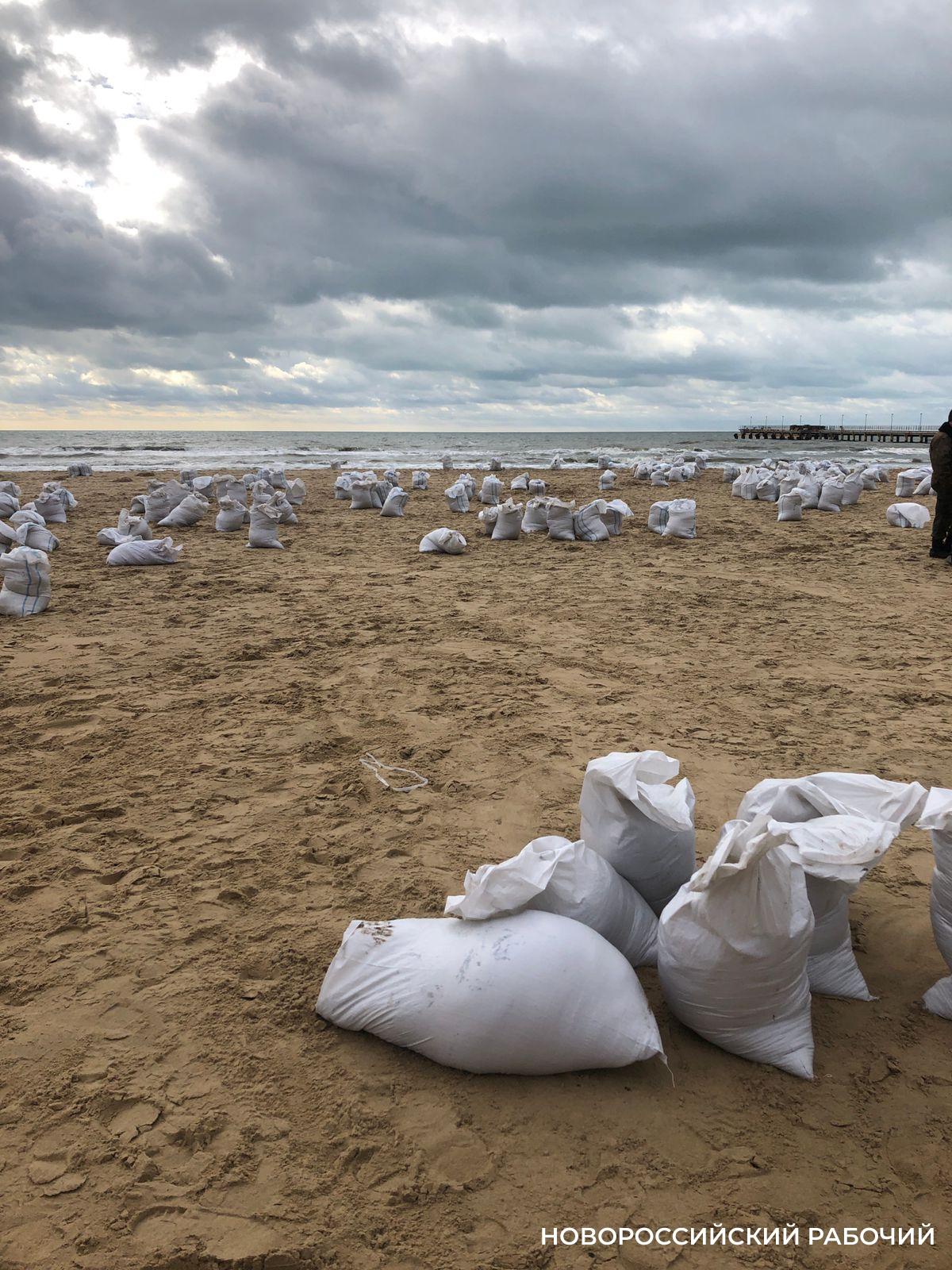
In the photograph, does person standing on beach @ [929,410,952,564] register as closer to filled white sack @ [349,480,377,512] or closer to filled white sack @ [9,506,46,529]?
filled white sack @ [349,480,377,512]

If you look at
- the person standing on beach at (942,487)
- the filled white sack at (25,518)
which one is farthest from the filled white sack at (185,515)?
the person standing on beach at (942,487)

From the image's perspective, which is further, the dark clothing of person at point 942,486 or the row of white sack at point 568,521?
the row of white sack at point 568,521

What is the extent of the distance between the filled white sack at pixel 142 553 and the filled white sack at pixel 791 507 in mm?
8397

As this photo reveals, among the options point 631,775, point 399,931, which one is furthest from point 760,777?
point 399,931

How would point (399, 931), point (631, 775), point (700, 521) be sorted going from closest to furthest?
point (399, 931) < point (631, 775) < point (700, 521)

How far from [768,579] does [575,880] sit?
594 cm

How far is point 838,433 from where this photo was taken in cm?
5297

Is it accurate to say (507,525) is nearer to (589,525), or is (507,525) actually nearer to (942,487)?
(589,525)

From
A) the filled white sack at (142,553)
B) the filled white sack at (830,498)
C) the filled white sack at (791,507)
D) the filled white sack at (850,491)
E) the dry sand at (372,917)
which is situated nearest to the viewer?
the dry sand at (372,917)

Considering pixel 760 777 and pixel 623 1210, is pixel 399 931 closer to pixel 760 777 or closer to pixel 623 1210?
pixel 623 1210

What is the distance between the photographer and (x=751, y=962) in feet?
5.80

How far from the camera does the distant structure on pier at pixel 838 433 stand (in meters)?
50.7

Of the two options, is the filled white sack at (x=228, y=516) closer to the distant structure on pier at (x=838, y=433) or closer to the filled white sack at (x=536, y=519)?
Result: the filled white sack at (x=536, y=519)

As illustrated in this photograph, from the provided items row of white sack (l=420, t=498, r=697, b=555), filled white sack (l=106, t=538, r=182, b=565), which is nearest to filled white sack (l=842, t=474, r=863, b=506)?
row of white sack (l=420, t=498, r=697, b=555)
